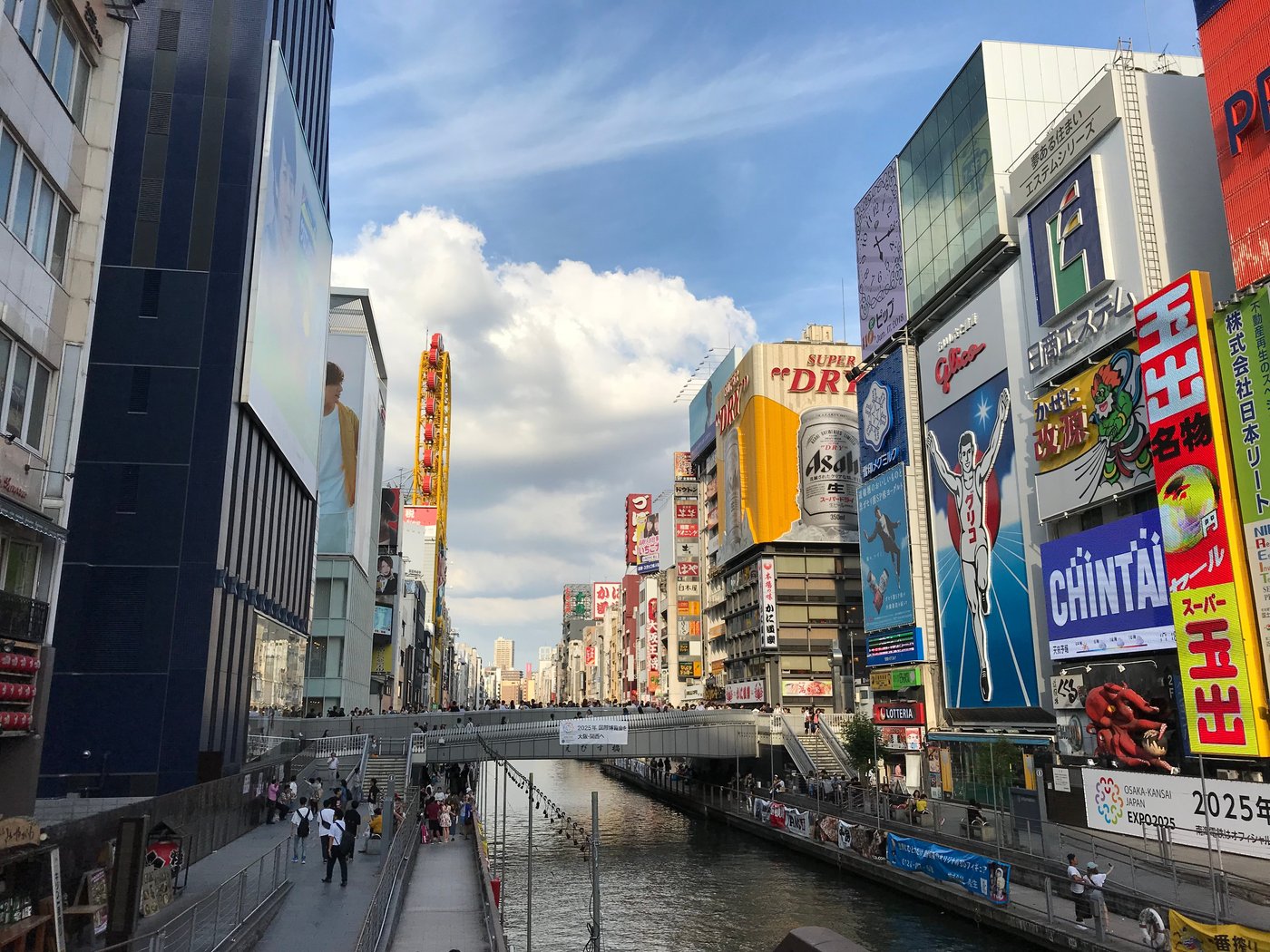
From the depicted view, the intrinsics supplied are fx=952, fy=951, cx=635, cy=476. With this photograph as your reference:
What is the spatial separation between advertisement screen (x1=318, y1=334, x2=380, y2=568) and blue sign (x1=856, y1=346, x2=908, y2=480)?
4328cm

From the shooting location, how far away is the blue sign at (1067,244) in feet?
139

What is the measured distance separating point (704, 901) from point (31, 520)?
27.2 m

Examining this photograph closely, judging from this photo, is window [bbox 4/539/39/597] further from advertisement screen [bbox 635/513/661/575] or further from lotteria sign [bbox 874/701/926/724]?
advertisement screen [bbox 635/513/661/575]

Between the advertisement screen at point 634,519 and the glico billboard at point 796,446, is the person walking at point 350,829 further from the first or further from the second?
the advertisement screen at point 634,519

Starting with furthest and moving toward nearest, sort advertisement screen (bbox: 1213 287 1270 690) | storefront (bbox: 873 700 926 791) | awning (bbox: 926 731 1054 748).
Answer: storefront (bbox: 873 700 926 791), awning (bbox: 926 731 1054 748), advertisement screen (bbox: 1213 287 1270 690)

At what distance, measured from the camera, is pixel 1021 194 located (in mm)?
49281

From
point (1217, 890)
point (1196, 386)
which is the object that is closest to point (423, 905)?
point (1217, 890)

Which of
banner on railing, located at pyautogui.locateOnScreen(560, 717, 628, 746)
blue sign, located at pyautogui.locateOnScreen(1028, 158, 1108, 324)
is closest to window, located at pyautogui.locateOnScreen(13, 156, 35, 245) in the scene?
banner on railing, located at pyautogui.locateOnScreen(560, 717, 628, 746)

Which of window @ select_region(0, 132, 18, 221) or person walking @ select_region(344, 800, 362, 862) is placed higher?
window @ select_region(0, 132, 18, 221)

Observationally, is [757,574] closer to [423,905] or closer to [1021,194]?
[1021,194]

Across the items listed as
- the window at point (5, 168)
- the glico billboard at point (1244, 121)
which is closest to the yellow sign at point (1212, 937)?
the glico billboard at point (1244, 121)

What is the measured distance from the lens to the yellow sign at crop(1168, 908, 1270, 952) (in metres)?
17.5

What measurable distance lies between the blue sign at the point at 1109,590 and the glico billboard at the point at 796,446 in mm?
44459

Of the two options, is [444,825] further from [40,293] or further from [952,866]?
[40,293]
